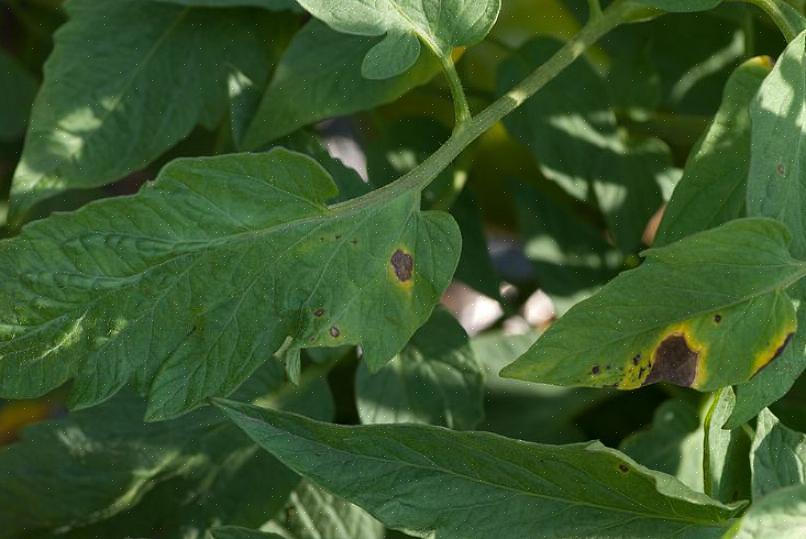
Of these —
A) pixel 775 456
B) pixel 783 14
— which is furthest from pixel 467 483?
pixel 783 14

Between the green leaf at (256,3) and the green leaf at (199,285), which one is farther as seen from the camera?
the green leaf at (256,3)

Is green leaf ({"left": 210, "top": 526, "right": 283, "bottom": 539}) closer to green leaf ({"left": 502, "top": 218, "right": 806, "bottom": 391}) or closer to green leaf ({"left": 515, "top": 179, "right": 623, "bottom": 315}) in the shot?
green leaf ({"left": 502, "top": 218, "right": 806, "bottom": 391})

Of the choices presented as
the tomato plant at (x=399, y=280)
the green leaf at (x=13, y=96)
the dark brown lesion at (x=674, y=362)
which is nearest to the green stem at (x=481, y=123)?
the tomato plant at (x=399, y=280)

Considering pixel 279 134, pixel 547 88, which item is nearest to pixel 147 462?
pixel 279 134

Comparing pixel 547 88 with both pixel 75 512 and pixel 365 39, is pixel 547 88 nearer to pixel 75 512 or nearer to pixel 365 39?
pixel 365 39

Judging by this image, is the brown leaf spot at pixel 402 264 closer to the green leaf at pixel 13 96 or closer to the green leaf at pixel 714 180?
the green leaf at pixel 714 180

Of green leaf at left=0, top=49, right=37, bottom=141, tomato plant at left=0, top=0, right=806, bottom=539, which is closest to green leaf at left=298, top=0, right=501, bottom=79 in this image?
tomato plant at left=0, top=0, right=806, bottom=539
